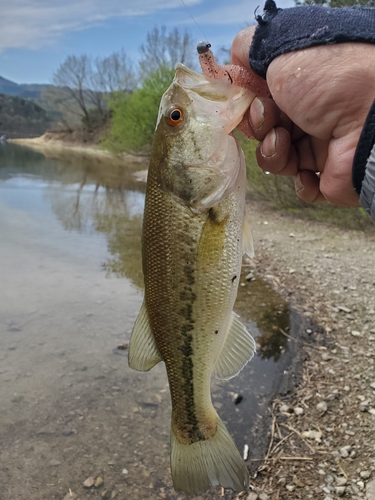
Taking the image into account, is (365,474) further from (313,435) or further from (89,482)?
(89,482)

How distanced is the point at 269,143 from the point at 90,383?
364 centimetres

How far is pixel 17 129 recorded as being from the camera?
3836 inches

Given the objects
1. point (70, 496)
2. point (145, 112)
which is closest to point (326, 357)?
point (70, 496)

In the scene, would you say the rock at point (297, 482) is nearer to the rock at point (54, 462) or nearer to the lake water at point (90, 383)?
the lake water at point (90, 383)

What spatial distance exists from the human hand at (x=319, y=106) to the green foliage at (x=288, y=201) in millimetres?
8984

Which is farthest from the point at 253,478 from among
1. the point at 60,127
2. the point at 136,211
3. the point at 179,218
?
the point at 60,127

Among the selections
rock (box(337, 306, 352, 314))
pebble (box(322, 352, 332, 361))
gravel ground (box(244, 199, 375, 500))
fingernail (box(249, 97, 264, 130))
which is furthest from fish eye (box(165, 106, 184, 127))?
rock (box(337, 306, 352, 314))

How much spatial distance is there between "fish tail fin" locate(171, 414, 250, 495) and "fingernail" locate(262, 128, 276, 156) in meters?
1.57

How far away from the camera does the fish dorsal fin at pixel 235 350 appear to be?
2285 millimetres

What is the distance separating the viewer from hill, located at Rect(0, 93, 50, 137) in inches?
3789

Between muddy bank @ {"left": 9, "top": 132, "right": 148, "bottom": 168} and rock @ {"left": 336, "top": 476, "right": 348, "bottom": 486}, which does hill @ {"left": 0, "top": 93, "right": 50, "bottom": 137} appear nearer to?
muddy bank @ {"left": 9, "top": 132, "right": 148, "bottom": 168}

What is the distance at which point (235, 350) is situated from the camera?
2.30 meters

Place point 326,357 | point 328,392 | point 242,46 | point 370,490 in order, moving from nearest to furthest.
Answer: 1. point 242,46
2. point 370,490
3. point 328,392
4. point 326,357

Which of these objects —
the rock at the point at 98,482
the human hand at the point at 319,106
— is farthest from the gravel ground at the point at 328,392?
the human hand at the point at 319,106
